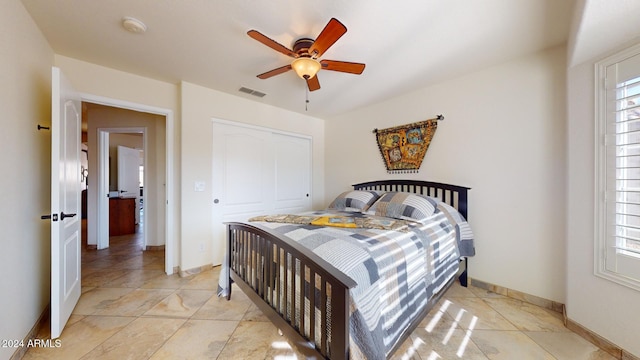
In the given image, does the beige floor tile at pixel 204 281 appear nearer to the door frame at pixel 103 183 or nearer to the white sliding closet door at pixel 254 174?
the white sliding closet door at pixel 254 174

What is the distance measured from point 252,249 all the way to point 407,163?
7.44 feet

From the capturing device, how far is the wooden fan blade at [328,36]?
55.9 inches

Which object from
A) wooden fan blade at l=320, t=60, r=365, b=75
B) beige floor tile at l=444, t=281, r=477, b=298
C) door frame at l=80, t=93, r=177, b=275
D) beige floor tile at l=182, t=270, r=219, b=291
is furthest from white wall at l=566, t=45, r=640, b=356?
door frame at l=80, t=93, r=177, b=275

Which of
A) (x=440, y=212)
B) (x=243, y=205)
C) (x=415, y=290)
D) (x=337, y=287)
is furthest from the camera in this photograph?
(x=243, y=205)

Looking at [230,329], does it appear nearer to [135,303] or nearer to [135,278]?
[135,303]

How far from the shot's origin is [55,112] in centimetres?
157

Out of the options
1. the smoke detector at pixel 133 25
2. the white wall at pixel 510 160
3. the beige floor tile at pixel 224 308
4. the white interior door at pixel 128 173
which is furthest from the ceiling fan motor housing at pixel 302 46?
the white interior door at pixel 128 173

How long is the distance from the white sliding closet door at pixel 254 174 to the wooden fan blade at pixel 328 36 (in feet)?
6.33

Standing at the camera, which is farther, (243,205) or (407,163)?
(243,205)

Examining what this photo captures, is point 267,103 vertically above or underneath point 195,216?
above

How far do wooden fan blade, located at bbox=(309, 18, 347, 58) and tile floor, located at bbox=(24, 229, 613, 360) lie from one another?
2133 mm

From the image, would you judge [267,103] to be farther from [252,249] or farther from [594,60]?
[594,60]

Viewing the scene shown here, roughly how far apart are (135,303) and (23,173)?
1.37 meters

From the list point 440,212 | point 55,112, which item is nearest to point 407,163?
point 440,212
